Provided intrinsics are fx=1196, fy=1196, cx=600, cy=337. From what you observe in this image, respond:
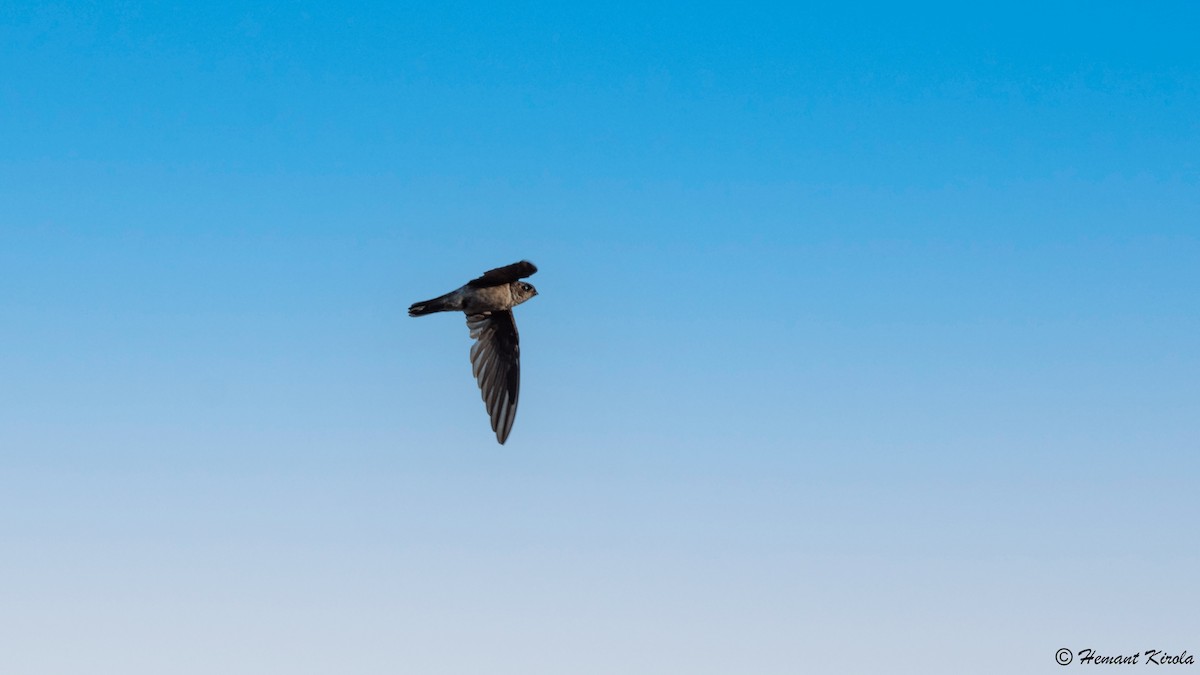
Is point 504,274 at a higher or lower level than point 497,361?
higher

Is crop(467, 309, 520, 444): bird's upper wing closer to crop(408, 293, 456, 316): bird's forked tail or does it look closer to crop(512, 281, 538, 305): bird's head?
crop(512, 281, 538, 305): bird's head

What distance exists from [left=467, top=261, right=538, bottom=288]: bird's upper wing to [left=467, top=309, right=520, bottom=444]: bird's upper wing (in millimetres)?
1337

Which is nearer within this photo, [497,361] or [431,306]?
[431,306]

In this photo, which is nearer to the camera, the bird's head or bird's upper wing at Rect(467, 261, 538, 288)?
bird's upper wing at Rect(467, 261, 538, 288)

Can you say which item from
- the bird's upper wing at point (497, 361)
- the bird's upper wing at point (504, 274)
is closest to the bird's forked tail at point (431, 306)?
the bird's upper wing at point (504, 274)

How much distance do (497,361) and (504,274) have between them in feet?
10.8

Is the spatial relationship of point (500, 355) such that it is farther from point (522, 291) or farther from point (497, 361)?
point (522, 291)

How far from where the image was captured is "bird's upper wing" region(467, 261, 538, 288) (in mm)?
15364

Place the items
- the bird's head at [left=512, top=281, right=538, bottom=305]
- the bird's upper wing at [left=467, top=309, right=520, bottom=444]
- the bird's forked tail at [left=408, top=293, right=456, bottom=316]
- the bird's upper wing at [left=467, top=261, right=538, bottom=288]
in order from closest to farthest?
the bird's upper wing at [left=467, top=261, right=538, bottom=288] < the bird's forked tail at [left=408, top=293, right=456, bottom=316] < the bird's head at [left=512, top=281, right=538, bottom=305] < the bird's upper wing at [left=467, top=309, right=520, bottom=444]

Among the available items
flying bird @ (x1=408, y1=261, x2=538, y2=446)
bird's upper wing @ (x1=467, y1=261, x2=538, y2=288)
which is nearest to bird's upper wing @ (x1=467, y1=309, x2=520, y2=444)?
flying bird @ (x1=408, y1=261, x2=538, y2=446)

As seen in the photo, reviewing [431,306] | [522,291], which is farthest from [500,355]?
[431,306]

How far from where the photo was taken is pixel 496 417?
63.9 ft

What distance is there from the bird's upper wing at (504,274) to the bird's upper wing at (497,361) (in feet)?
4.39

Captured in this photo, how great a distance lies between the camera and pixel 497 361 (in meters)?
19.8
